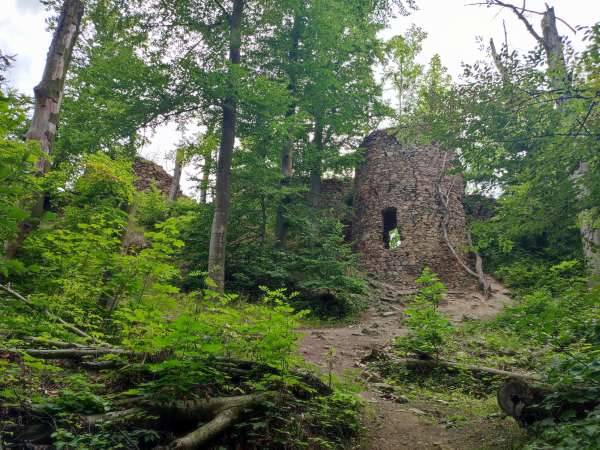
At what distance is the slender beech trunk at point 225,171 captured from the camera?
26.3 feet

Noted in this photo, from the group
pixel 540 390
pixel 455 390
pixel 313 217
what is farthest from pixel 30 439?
pixel 313 217

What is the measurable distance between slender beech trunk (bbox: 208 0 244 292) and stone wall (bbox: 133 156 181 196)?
8930 millimetres

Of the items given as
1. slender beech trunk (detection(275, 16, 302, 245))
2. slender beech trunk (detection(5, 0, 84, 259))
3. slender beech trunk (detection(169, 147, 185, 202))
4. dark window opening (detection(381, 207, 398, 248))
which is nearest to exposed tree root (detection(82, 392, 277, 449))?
slender beech trunk (detection(5, 0, 84, 259))

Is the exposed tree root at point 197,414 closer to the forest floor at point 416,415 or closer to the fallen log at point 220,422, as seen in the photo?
the fallen log at point 220,422

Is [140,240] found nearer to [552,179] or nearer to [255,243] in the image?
[255,243]

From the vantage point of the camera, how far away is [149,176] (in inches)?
693

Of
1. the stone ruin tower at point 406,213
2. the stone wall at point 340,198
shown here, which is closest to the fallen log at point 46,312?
the stone ruin tower at point 406,213

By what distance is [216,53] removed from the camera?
8.54m

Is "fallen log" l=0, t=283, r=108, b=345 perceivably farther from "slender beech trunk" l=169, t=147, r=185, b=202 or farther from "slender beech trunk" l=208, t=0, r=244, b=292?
"slender beech trunk" l=169, t=147, r=185, b=202

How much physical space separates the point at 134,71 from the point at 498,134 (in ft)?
20.6

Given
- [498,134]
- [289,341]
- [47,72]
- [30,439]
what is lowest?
[30,439]

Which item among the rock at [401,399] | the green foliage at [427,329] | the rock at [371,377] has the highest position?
the green foliage at [427,329]

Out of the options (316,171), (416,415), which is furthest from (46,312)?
(316,171)

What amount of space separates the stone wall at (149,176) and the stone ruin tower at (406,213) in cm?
887
